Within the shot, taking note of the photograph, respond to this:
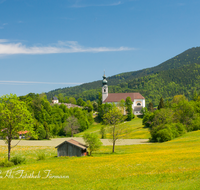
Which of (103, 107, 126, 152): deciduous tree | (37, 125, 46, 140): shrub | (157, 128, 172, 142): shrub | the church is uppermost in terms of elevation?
the church

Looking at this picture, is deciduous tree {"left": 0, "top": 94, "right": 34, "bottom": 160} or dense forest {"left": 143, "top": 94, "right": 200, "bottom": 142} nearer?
deciduous tree {"left": 0, "top": 94, "right": 34, "bottom": 160}

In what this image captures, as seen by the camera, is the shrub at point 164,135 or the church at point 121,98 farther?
the church at point 121,98

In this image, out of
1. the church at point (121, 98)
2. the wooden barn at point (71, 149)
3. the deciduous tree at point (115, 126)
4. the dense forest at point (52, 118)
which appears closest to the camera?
the wooden barn at point (71, 149)

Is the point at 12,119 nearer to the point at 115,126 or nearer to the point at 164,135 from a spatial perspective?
the point at 115,126

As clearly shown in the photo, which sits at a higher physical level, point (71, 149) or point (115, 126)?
point (115, 126)

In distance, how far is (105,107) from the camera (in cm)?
11988

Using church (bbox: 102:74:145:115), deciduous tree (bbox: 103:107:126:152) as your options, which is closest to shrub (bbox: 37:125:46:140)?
deciduous tree (bbox: 103:107:126:152)

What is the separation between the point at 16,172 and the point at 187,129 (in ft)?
193

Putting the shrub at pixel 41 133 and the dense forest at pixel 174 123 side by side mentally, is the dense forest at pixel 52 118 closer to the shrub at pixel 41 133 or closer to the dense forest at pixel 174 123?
the shrub at pixel 41 133

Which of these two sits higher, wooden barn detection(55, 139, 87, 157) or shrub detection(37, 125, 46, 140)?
wooden barn detection(55, 139, 87, 157)

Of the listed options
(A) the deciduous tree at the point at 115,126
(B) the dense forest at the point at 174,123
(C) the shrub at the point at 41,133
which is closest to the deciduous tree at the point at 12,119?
(A) the deciduous tree at the point at 115,126

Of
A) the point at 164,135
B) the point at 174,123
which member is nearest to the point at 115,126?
the point at 164,135

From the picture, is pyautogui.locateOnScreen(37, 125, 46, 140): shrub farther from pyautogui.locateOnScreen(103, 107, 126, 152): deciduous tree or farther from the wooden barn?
the wooden barn

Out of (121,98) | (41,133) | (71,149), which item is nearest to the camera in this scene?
(71,149)
